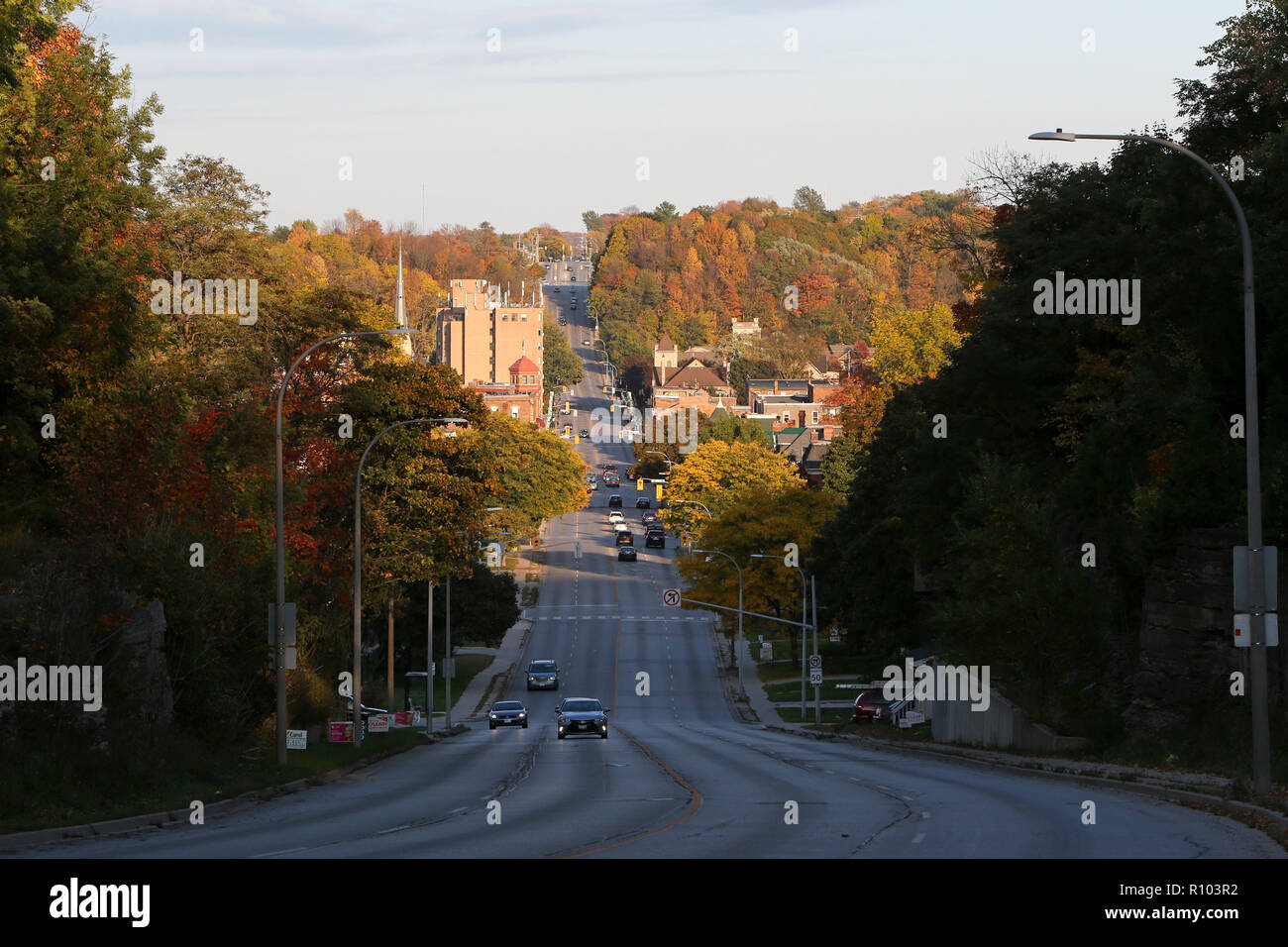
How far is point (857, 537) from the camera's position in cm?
6544

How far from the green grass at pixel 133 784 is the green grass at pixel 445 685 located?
29046mm

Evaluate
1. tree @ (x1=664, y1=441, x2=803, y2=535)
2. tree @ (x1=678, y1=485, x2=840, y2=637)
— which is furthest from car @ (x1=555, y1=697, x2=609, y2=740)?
tree @ (x1=664, y1=441, x2=803, y2=535)

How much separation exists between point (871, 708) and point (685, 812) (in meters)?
38.8

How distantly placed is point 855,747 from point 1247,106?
20848 millimetres

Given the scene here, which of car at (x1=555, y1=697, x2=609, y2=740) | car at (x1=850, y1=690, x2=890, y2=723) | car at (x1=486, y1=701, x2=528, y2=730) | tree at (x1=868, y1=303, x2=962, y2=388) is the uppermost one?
tree at (x1=868, y1=303, x2=962, y2=388)

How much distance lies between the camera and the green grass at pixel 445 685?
2427 inches

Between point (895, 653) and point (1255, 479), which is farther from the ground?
point (1255, 479)

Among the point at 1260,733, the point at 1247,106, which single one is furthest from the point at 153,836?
the point at 1247,106

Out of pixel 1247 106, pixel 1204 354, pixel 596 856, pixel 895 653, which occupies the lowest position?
pixel 895 653

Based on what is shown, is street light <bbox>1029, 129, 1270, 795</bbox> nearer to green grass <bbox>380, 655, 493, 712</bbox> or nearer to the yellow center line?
the yellow center line

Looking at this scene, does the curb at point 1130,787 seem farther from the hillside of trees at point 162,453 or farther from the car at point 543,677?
the car at point 543,677

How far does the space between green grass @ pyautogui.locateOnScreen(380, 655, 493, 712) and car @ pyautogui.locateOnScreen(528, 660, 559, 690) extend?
372 cm

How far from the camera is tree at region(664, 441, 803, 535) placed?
115312 mm

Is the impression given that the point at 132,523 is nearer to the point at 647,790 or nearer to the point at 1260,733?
the point at 647,790
